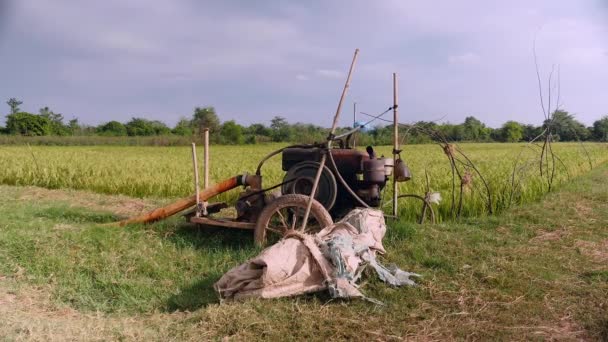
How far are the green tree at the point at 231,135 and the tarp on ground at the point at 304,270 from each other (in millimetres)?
29578

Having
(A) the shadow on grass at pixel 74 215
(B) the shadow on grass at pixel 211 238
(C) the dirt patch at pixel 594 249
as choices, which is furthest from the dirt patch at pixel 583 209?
(A) the shadow on grass at pixel 74 215

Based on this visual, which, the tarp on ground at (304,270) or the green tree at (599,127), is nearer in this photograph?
the tarp on ground at (304,270)

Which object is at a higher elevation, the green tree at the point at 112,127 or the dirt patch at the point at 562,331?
the green tree at the point at 112,127

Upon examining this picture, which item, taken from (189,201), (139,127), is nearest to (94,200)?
(189,201)

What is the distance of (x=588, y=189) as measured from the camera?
819 cm

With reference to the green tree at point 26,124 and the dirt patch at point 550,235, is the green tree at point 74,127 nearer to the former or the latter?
the green tree at point 26,124

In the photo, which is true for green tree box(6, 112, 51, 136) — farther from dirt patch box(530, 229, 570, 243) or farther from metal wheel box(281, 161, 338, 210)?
dirt patch box(530, 229, 570, 243)

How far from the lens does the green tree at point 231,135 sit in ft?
107

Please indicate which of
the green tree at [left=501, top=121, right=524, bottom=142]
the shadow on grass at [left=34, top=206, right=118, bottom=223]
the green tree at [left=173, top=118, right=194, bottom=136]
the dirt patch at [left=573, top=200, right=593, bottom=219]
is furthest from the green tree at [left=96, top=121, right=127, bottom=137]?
the dirt patch at [left=573, top=200, right=593, bottom=219]

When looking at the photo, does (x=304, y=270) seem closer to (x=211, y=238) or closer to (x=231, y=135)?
(x=211, y=238)

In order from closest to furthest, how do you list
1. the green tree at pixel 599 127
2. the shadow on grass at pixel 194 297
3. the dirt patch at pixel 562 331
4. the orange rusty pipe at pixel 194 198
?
the dirt patch at pixel 562 331
the shadow on grass at pixel 194 297
the orange rusty pipe at pixel 194 198
the green tree at pixel 599 127

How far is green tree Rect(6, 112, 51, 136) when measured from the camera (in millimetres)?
43984

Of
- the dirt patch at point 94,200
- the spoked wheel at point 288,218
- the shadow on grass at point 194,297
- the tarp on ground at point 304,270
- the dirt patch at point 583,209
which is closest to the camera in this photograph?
the tarp on ground at point 304,270

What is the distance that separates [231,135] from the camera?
32688 millimetres
